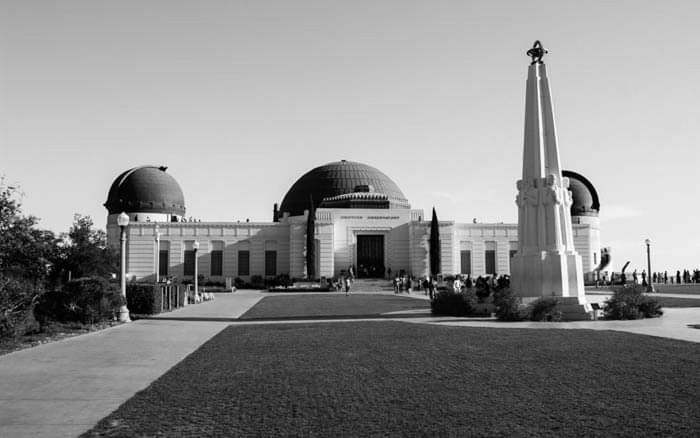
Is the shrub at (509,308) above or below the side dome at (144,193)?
below

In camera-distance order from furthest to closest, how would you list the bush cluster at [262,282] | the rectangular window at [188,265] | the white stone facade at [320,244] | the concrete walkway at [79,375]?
the white stone facade at [320,244]
the rectangular window at [188,265]
the bush cluster at [262,282]
the concrete walkway at [79,375]

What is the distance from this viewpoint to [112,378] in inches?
384

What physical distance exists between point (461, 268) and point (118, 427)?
57.5m

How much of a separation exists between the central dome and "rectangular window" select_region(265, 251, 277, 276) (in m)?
11.2

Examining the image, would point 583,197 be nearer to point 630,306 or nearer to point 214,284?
point 214,284

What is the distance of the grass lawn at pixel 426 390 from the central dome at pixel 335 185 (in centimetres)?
5805

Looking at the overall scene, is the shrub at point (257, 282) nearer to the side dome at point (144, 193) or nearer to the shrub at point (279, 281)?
the shrub at point (279, 281)

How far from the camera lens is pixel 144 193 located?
67.1m

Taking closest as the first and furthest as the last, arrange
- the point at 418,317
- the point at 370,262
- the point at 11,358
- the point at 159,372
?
the point at 159,372
the point at 11,358
the point at 418,317
the point at 370,262

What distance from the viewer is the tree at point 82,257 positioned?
43656mm

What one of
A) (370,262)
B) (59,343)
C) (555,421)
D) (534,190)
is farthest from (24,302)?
(370,262)

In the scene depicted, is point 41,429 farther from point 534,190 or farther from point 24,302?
point 534,190

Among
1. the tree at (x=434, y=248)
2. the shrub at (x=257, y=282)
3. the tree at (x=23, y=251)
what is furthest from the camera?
the tree at (x=434, y=248)

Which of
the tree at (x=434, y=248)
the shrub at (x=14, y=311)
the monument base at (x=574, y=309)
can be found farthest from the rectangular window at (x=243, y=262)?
the shrub at (x=14, y=311)
